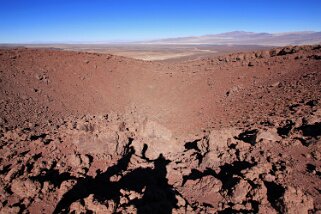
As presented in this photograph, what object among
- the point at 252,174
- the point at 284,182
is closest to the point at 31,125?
the point at 252,174

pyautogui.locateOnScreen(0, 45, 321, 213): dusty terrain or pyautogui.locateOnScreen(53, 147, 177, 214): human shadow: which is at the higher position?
Result: pyautogui.locateOnScreen(0, 45, 321, 213): dusty terrain

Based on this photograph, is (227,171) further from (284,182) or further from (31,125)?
(31,125)

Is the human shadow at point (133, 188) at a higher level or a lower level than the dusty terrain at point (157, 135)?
lower

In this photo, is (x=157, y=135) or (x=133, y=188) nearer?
(x=133, y=188)

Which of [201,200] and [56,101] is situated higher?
[56,101]
